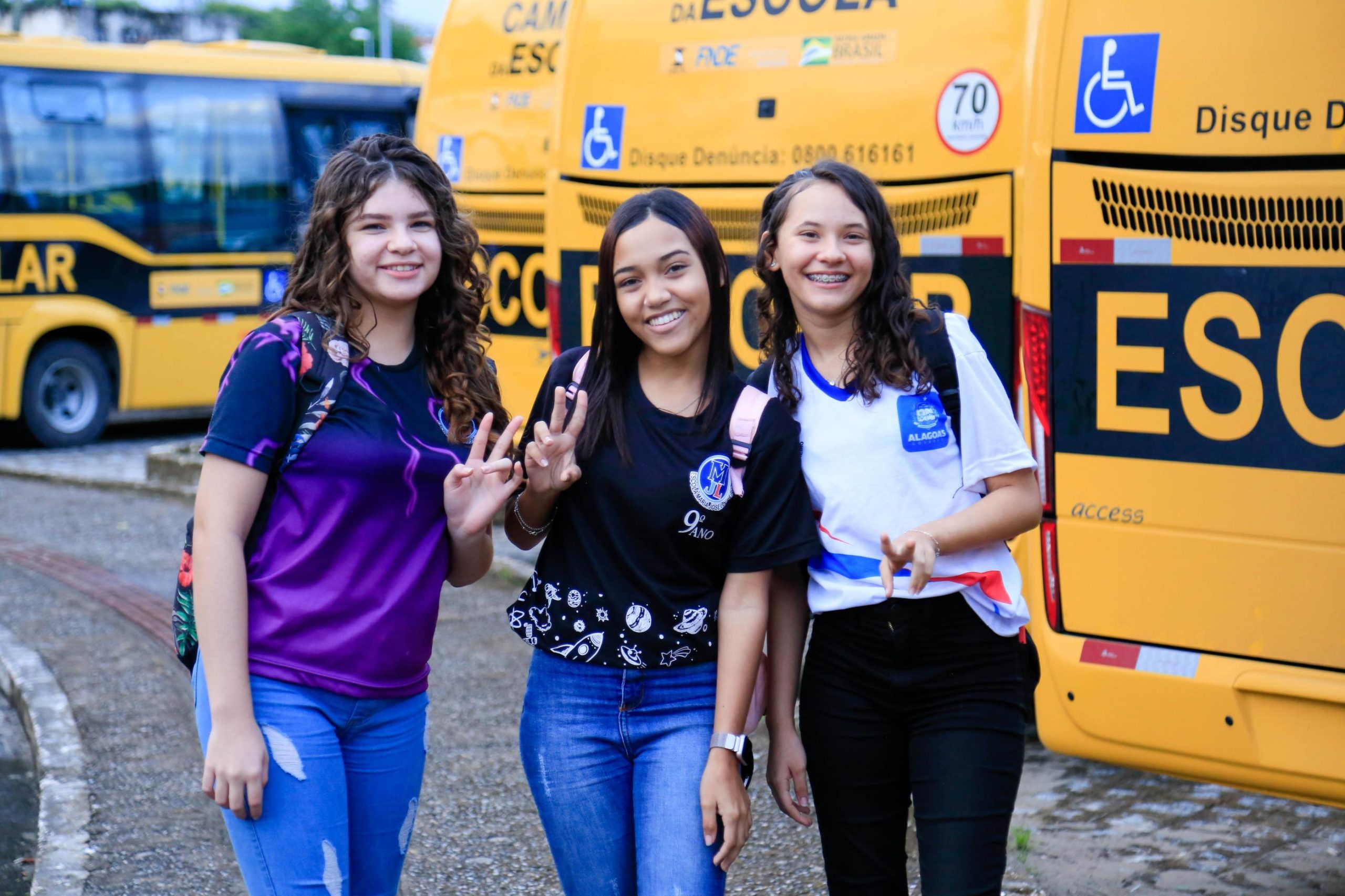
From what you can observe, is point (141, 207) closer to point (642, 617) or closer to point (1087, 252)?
point (1087, 252)

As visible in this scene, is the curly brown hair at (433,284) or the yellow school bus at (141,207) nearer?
the curly brown hair at (433,284)

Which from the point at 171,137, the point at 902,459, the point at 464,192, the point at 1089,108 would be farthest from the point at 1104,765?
the point at 171,137

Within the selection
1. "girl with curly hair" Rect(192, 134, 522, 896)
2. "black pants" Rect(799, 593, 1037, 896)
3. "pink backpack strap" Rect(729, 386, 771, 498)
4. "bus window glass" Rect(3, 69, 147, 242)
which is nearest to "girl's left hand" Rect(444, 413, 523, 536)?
"girl with curly hair" Rect(192, 134, 522, 896)

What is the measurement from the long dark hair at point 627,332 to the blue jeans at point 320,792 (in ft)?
1.98

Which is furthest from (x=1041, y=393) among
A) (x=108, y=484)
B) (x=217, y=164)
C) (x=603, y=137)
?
(x=217, y=164)

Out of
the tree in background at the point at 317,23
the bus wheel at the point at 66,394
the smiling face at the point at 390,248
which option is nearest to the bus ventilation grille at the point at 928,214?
the smiling face at the point at 390,248

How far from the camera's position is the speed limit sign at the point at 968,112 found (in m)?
4.85

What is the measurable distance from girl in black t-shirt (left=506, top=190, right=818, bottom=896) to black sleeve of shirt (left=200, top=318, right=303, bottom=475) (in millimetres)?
420

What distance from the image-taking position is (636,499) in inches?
101

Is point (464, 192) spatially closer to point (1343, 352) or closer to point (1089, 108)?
point (1089, 108)

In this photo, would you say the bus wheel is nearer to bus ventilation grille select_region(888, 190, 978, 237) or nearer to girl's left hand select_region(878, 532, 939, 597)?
bus ventilation grille select_region(888, 190, 978, 237)

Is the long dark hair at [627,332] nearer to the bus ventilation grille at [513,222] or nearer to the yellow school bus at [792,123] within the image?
the yellow school bus at [792,123]

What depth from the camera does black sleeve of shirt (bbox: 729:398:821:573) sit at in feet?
8.46

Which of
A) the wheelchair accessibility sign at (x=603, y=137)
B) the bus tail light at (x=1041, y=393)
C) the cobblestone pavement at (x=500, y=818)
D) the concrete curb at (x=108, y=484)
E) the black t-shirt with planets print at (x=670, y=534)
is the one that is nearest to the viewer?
the black t-shirt with planets print at (x=670, y=534)
